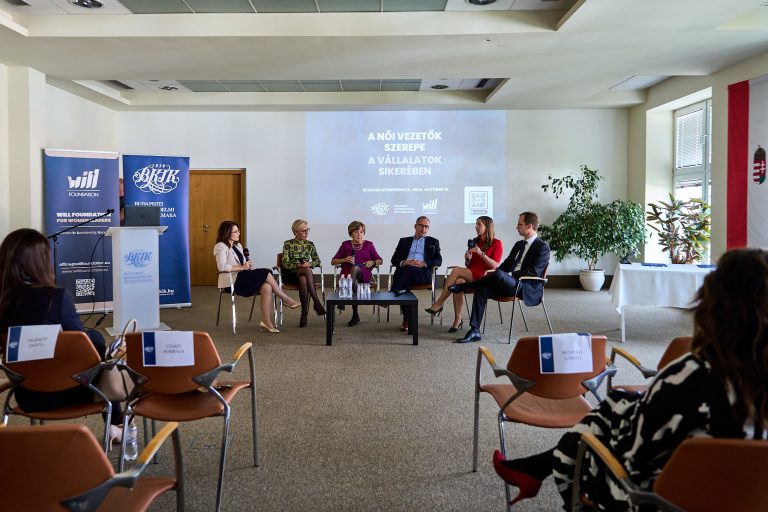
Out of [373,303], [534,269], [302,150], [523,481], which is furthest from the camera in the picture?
[302,150]

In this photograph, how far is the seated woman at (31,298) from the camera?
2.60 m

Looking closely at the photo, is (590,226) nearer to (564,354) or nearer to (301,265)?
(301,265)

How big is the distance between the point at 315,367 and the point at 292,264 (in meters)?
2.27

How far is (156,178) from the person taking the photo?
8219mm

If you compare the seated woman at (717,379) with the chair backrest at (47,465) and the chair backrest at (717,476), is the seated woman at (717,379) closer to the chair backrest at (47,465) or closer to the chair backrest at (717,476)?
the chair backrest at (717,476)

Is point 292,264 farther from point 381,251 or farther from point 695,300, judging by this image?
point 695,300

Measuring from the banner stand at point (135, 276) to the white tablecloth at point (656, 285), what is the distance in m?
4.82

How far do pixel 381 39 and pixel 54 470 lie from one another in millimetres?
5783

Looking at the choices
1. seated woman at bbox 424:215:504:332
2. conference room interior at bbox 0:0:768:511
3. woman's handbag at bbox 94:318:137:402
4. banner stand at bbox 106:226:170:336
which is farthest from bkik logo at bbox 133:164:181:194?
woman's handbag at bbox 94:318:137:402

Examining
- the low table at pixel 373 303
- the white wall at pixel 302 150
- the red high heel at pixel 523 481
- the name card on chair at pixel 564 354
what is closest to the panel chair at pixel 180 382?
the red high heel at pixel 523 481

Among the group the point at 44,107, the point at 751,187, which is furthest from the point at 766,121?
the point at 44,107

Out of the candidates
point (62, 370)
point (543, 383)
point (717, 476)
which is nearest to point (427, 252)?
point (543, 383)

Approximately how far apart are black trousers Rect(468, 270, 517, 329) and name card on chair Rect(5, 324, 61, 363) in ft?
14.0

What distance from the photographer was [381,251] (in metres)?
10.7
